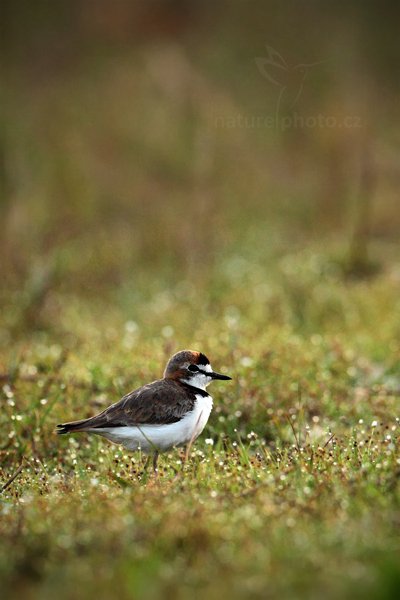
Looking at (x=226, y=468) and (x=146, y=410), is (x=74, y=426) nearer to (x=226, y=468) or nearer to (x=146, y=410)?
(x=146, y=410)

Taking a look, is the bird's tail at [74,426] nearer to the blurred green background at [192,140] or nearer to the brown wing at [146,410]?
the brown wing at [146,410]

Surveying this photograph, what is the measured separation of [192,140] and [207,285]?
24.8 ft

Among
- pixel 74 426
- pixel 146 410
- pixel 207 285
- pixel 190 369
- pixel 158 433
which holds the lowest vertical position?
pixel 207 285

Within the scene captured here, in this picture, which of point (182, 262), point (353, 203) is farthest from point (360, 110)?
point (182, 262)

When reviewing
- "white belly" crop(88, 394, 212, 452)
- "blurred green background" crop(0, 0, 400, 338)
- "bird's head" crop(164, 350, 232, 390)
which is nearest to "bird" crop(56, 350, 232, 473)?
"white belly" crop(88, 394, 212, 452)

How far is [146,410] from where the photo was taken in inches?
282

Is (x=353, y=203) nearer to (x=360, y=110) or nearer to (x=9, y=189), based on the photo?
(x=360, y=110)

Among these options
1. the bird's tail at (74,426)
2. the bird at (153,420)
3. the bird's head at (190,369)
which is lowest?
A: the bird's tail at (74,426)

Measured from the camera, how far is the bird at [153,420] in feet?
23.3

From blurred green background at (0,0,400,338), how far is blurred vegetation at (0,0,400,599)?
6 centimetres

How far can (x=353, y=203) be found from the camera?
68.4 ft

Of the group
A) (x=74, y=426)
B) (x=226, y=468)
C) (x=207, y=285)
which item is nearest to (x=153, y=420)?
(x=74, y=426)

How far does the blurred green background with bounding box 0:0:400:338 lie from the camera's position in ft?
56.6

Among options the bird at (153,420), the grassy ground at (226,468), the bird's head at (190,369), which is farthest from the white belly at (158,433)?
the bird's head at (190,369)
